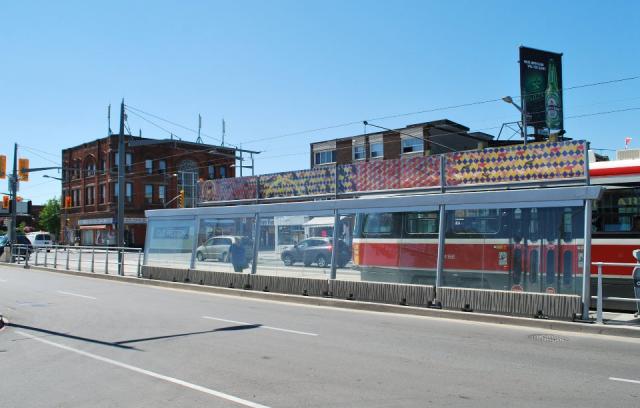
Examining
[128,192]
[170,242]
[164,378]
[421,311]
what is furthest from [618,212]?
[128,192]

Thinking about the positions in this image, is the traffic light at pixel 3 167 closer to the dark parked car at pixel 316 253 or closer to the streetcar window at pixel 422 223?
the dark parked car at pixel 316 253

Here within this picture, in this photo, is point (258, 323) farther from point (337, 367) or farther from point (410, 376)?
point (410, 376)

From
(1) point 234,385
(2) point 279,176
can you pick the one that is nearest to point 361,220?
(2) point 279,176

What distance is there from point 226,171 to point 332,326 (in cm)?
7009

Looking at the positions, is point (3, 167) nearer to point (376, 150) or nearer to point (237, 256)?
point (237, 256)

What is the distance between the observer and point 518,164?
12.9 meters

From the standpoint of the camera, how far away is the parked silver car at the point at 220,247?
1830cm

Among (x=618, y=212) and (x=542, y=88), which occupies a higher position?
(x=542, y=88)

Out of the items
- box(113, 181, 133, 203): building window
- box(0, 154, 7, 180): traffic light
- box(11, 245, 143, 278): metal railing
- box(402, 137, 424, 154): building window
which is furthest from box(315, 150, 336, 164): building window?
box(0, 154, 7, 180): traffic light

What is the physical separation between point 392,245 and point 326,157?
55.4 metres

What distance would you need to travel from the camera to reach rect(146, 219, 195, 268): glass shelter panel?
2052cm

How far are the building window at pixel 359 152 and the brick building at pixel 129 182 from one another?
15.6 metres

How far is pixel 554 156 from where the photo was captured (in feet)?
40.2

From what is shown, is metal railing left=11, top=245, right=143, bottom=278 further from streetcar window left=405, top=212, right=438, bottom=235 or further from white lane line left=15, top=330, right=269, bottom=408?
white lane line left=15, top=330, right=269, bottom=408
